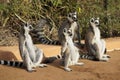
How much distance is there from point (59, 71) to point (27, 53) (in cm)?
90

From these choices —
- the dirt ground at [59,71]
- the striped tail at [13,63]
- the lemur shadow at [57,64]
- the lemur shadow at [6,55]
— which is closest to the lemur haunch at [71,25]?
the dirt ground at [59,71]

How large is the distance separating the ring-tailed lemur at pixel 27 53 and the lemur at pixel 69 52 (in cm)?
60

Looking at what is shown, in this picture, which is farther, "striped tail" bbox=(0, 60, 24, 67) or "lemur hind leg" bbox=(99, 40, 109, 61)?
"lemur hind leg" bbox=(99, 40, 109, 61)

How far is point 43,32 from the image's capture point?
13664 millimetres

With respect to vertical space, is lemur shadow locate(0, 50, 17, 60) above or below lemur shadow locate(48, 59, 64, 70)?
above

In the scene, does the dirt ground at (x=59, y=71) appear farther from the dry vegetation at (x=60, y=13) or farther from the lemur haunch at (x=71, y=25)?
the dry vegetation at (x=60, y=13)

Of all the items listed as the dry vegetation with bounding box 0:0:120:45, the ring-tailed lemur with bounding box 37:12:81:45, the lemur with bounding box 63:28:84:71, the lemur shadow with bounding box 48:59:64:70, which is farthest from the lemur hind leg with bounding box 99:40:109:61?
the dry vegetation with bounding box 0:0:120:45

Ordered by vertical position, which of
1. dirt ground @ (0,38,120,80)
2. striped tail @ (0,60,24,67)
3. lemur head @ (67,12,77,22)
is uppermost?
lemur head @ (67,12,77,22)

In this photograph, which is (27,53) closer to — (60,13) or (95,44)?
(95,44)

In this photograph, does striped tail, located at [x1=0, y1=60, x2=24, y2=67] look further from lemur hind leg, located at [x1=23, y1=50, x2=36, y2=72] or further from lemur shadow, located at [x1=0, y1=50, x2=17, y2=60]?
lemur shadow, located at [x1=0, y1=50, x2=17, y2=60]

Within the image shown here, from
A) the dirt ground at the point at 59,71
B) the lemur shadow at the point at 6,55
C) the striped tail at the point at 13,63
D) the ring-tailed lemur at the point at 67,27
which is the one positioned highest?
the ring-tailed lemur at the point at 67,27

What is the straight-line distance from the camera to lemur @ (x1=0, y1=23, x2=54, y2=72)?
10.0 metres

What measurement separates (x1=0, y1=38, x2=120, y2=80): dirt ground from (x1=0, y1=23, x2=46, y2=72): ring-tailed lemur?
18cm

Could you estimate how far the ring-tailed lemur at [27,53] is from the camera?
10.0 m
